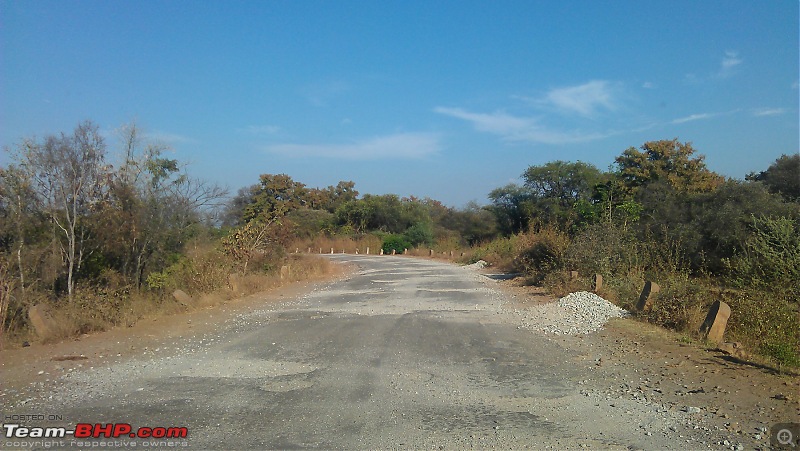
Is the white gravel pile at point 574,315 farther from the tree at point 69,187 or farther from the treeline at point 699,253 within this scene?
the tree at point 69,187

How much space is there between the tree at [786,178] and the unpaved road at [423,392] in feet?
43.8

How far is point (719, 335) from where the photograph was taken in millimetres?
9289

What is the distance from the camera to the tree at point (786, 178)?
782 inches

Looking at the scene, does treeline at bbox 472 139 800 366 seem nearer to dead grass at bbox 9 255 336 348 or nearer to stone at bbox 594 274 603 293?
stone at bbox 594 274 603 293

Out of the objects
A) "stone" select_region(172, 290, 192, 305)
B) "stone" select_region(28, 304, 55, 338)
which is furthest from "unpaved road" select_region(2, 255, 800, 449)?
"stone" select_region(172, 290, 192, 305)

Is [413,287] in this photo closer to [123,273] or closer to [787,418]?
[123,273]

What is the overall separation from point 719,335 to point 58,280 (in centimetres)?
1413

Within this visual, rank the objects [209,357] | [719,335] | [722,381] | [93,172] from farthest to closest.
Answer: [93,172] → [719,335] → [209,357] → [722,381]

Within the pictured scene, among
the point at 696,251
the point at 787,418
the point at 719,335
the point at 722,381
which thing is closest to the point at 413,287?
the point at 696,251

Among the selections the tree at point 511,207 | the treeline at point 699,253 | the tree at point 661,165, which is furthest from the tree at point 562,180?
the treeline at point 699,253

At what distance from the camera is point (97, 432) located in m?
5.37

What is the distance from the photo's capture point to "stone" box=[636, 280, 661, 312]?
11953 mm

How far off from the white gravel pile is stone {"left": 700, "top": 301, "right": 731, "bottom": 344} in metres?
2.17

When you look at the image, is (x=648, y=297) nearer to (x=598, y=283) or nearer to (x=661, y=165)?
(x=598, y=283)
